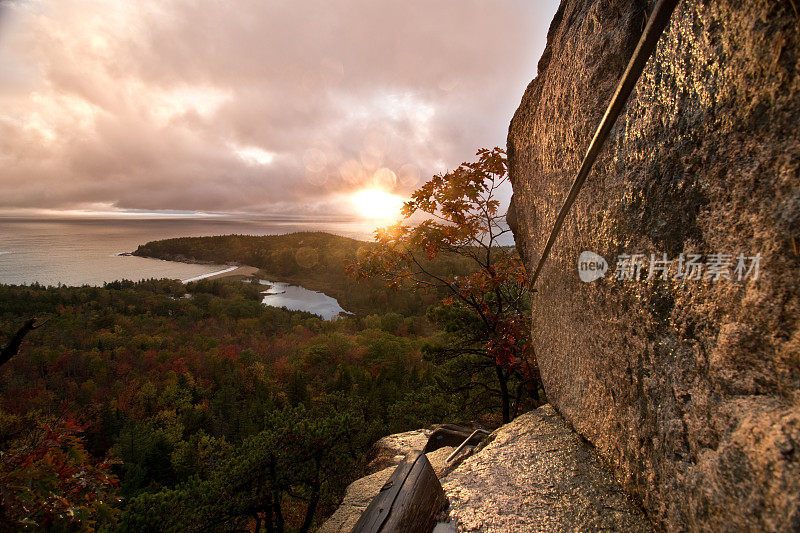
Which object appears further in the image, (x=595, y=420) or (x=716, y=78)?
(x=595, y=420)

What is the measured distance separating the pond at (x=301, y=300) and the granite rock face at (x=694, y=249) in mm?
38666

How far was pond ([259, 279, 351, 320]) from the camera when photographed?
43.4 m

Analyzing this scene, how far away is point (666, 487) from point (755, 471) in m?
0.56

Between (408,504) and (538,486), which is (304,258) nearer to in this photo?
(408,504)

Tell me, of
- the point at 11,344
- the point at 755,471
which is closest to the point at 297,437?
the point at 11,344

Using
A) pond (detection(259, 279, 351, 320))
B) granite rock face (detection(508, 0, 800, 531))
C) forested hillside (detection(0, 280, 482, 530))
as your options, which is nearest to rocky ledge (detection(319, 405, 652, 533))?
granite rock face (detection(508, 0, 800, 531))

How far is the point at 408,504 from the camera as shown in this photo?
6.70 ft

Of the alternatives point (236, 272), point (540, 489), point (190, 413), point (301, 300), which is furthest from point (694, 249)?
point (236, 272)

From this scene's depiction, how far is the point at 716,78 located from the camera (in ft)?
3.93

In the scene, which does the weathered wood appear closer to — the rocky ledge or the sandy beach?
→ the rocky ledge

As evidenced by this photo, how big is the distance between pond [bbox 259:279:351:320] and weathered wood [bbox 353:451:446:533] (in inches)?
1492

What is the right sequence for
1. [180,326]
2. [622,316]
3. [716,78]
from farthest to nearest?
[180,326] → [622,316] → [716,78]

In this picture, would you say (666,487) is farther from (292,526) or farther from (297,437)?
(292,526)

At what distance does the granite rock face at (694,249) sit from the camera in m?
1.01
